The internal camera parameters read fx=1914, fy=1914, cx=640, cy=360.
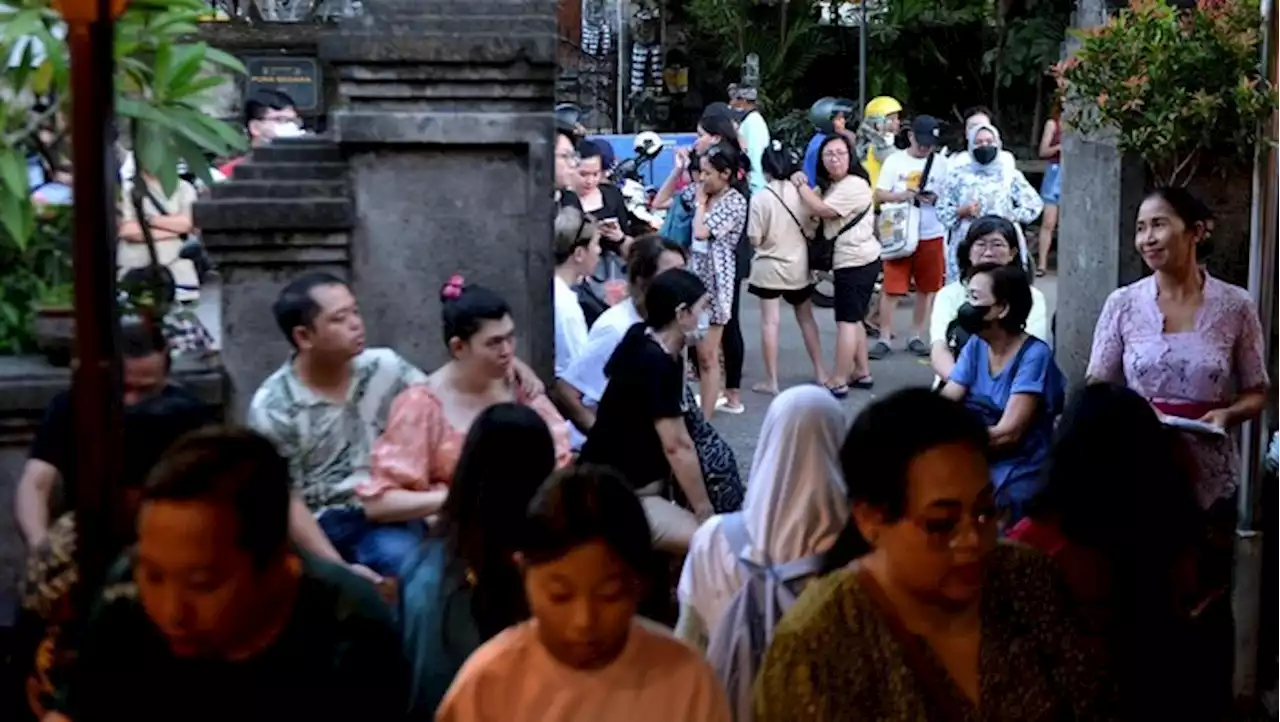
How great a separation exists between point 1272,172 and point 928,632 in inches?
130

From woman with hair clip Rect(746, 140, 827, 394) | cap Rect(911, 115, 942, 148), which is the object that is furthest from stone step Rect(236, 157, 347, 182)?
cap Rect(911, 115, 942, 148)

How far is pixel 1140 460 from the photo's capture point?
4.12 metres

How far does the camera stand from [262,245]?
21.5ft

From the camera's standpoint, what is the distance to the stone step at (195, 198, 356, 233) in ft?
21.3

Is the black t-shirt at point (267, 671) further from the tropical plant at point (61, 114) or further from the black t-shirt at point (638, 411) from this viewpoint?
the tropical plant at point (61, 114)

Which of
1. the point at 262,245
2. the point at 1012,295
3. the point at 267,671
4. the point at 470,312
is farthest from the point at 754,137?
the point at 267,671

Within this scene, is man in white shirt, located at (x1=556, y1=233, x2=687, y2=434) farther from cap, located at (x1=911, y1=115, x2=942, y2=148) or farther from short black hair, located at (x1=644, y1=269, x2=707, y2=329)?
cap, located at (x1=911, y1=115, x2=942, y2=148)

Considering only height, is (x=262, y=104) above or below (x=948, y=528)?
above

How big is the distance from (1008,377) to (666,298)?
3.93 feet

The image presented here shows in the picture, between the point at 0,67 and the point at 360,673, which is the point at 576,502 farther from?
the point at 0,67

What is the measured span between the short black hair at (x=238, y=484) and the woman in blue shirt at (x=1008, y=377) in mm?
3427

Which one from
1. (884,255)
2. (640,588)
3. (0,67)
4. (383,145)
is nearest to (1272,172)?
(383,145)

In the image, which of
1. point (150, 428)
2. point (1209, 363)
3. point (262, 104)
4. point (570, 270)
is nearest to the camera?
point (150, 428)

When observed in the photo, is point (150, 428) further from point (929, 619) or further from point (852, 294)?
point (852, 294)
